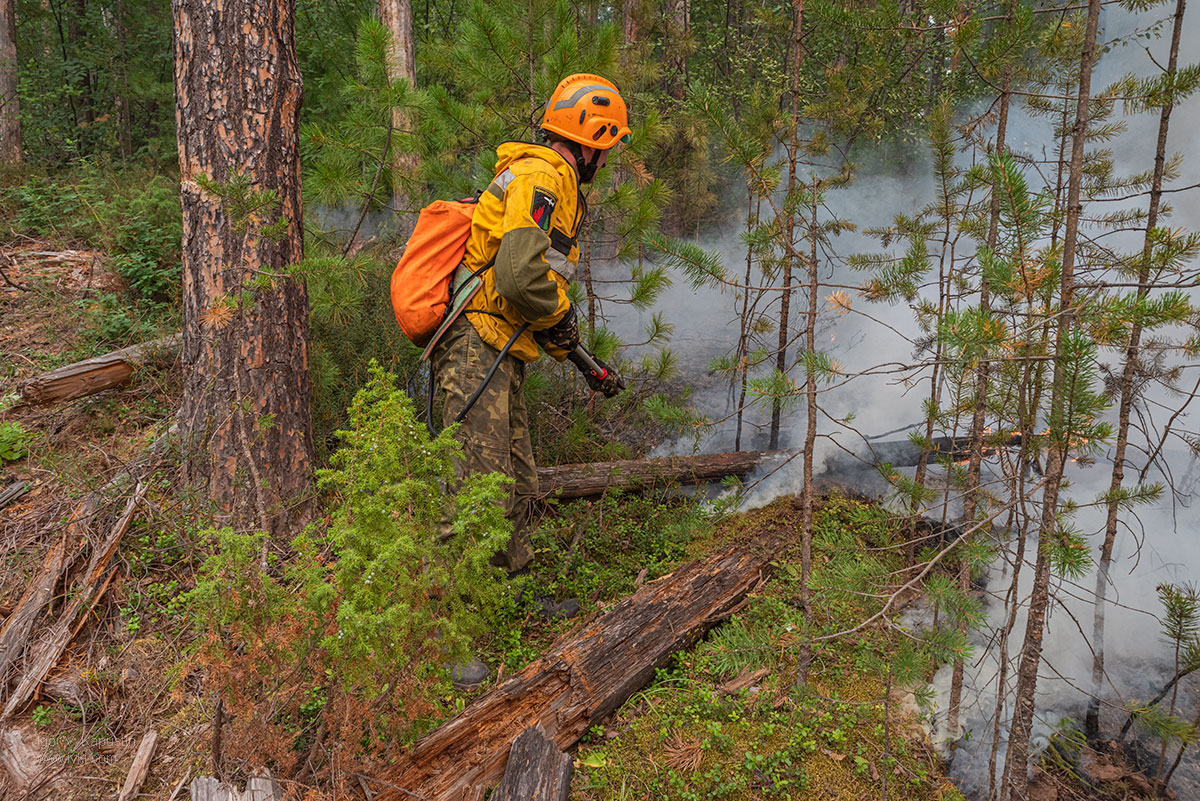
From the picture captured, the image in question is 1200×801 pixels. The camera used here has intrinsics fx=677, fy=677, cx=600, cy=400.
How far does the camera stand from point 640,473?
5105mm

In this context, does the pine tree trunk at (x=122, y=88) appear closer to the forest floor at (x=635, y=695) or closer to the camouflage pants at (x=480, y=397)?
the forest floor at (x=635, y=695)

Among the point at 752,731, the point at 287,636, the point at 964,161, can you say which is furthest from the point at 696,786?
the point at 964,161

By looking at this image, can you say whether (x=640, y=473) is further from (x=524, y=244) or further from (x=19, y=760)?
(x=19, y=760)

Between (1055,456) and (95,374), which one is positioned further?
(95,374)

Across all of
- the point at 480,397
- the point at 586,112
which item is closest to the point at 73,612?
the point at 480,397

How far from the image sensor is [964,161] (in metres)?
8.85

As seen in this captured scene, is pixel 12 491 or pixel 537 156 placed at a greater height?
pixel 537 156

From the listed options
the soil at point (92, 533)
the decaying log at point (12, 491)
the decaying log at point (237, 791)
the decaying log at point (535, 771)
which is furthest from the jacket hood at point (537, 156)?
the decaying log at point (12, 491)

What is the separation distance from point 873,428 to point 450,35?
726 centimetres

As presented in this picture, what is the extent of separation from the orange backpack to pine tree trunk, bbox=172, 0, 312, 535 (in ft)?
2.28

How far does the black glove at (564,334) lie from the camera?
3.77m

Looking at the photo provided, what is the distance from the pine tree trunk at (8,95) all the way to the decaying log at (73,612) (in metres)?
7.75

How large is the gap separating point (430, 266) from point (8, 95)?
911cm

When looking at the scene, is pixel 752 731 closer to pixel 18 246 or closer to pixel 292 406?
pixel 292 406
